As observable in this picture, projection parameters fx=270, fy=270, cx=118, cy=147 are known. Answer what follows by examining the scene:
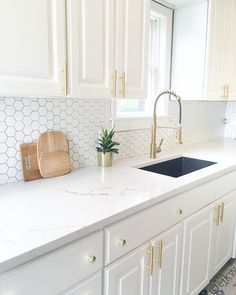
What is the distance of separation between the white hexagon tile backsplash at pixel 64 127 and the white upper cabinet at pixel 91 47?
0.34m

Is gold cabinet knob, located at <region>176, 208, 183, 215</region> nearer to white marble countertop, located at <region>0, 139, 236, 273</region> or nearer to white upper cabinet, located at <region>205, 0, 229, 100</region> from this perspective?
white marble countertop, located at <region>0, 139, 236, 273</region>

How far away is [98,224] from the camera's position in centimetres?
99

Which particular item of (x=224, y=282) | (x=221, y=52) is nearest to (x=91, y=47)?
(x=221, y=52)

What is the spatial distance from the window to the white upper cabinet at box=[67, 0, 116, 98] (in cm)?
80

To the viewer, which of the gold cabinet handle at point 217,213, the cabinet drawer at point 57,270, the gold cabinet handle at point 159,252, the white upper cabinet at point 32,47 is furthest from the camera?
the gold cabinet handle at point 217,213

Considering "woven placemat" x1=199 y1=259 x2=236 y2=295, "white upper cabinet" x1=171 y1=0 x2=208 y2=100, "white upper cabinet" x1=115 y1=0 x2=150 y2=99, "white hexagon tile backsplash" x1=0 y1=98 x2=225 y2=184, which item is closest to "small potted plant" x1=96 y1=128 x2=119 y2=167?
"white hexagon tile backsplash" x1=0 y1=98 x2=225 y2=184

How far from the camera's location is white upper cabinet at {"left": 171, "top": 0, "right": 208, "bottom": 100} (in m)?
2.17

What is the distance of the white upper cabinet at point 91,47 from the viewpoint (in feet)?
3.77

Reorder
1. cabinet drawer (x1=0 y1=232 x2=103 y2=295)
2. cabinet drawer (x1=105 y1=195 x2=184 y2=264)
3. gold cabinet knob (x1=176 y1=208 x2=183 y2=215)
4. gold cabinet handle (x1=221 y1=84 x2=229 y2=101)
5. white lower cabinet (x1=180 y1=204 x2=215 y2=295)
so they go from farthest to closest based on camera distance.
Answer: gold cabinet handle (x1=221 y1=84 x2=229 y2=101)
white lower cabinet (x1=180 y1=204 x2=215 y2=295)
gold cabinet knob (x1=176 y1=208 x2=183 y2=215)
cabinet drawer (x1=105 y1=195 x2=184 y2=264)
cabinet drawer (x1=0 y1=232 x2=103 y2=295)

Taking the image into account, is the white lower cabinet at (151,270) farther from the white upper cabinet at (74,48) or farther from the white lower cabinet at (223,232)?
the white upper cabinet at (74,48)

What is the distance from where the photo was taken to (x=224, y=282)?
2.08 m

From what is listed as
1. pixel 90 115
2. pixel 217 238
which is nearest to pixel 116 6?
pixel 90 115

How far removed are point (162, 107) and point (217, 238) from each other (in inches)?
45.7

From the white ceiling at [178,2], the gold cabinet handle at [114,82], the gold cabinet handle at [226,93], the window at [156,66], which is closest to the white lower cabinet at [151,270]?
the gold cabinet handle at [114,82]
